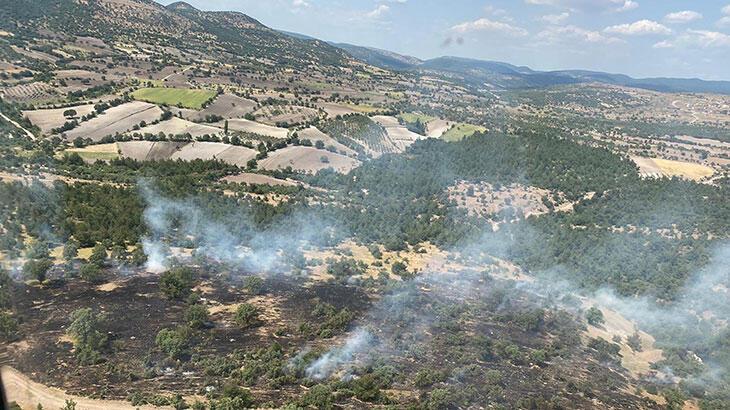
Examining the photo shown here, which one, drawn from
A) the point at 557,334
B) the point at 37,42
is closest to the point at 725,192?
the point at 557,334

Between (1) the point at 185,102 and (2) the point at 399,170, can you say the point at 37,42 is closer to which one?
(1) the point at 185,102

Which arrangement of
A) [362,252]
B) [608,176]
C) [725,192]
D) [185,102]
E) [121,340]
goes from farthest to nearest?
[185,102] < [608,176] < [725,192] < [362,252] < [121,340]

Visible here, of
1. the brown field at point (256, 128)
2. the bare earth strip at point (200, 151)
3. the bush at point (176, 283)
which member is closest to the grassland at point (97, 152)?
the bare earth strip at point (200, 151)

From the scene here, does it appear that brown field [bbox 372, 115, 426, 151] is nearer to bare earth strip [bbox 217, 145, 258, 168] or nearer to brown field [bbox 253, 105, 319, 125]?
brown field [bbox 253, 105, 319, 125]

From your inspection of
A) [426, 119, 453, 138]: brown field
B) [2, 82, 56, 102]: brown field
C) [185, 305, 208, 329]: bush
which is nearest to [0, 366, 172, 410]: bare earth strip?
[185, 305, 208, 329]: bush

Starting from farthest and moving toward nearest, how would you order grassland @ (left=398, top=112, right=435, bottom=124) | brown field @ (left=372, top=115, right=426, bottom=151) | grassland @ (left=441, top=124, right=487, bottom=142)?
grassland @ (left=398, top=112, right=435, bottom=124) < grassland @ (left=441, top=124, right=487, bottom=142) < brown field @ (left=372, top=115, right=426, bottom=151)

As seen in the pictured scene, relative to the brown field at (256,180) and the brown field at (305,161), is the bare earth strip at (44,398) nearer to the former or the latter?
the brown field at (256,180)
